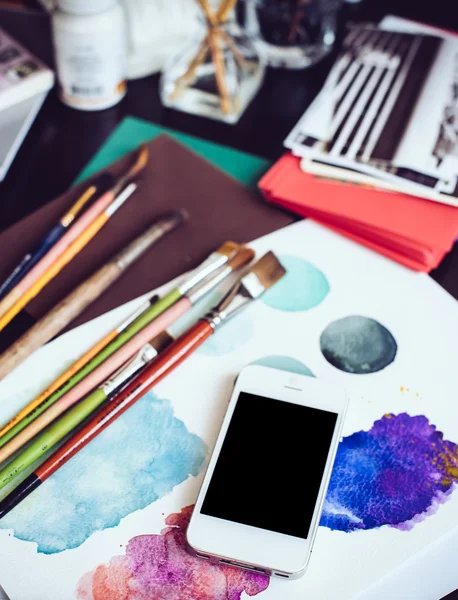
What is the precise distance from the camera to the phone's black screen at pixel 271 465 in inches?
17.7

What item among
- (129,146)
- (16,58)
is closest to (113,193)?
(129,146)

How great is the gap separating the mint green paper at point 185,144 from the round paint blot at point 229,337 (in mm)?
174

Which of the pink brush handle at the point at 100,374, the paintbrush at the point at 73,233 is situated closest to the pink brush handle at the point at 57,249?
the paintbrush at the point at 73,233

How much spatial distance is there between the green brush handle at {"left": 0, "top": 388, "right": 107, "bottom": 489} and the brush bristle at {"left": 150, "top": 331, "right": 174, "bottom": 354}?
6 centimetres

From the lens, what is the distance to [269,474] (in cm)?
46

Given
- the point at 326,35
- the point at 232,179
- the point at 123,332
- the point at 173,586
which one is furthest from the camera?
the point at 326,35

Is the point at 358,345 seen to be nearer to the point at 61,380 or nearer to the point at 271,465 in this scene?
the point at 271,465

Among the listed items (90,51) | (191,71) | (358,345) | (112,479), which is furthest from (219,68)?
(112,479)

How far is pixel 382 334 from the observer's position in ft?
1.84

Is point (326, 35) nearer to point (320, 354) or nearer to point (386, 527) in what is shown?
point (320, 354)

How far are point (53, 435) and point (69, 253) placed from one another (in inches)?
7.1

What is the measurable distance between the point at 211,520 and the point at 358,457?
0.40 feet

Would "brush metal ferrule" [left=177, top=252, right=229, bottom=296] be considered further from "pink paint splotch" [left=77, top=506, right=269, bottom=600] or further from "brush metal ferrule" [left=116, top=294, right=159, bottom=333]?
"pink paint splotch" [left=77, top=506, right=269, bottom=600]

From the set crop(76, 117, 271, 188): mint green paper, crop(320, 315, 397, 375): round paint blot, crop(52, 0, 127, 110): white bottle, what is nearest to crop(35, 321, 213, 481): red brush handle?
crop(320, 315, 397, 375): round paint blot
